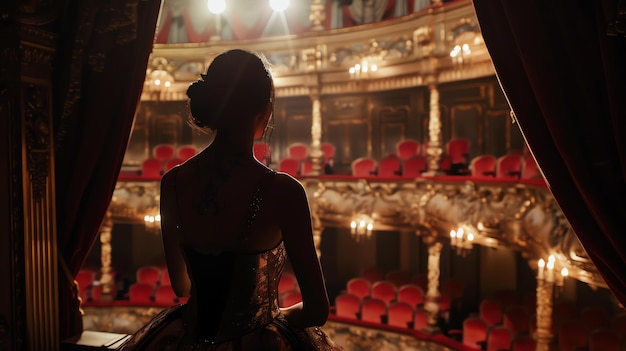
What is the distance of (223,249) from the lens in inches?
50.0

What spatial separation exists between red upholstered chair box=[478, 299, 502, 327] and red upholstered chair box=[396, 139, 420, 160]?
287 centimetres

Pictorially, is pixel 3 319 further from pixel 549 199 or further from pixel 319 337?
pixel 549 199

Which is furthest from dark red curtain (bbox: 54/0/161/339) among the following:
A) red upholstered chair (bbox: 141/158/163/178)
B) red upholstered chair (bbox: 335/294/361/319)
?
red upholstered chair (bbox: 141/158/163/178)

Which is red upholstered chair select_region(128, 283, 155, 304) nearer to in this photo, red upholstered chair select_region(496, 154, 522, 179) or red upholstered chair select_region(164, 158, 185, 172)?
red upholstered chair select_region(164, 158, 185, 172)

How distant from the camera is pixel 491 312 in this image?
263 inches

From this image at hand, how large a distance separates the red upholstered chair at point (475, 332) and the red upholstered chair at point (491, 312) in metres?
0.21

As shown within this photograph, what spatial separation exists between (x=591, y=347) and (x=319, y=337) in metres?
4.81

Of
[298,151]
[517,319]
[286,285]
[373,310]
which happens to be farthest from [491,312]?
[298,151]

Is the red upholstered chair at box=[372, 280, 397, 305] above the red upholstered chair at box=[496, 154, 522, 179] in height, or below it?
below

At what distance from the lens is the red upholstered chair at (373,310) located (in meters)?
7.30

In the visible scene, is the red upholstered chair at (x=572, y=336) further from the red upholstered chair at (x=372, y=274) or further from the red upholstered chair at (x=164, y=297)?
the red upholstered chair at (x=164, y=297)

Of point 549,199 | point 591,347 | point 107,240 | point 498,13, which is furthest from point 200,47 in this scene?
point 498,13

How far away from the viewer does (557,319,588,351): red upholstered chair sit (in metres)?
5.25

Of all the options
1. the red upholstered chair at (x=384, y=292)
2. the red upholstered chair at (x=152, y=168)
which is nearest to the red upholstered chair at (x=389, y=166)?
the red upholstered chair at (x=384, y=292)
